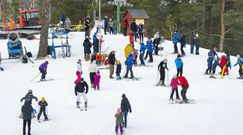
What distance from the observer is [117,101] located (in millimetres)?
21031

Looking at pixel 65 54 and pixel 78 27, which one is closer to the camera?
pixel 65 54

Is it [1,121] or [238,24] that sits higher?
[238,24]

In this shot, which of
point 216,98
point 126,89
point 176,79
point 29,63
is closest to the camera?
point 176,79

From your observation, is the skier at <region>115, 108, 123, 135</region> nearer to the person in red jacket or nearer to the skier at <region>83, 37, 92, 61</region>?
the person in red jacket

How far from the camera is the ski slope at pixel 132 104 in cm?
1714

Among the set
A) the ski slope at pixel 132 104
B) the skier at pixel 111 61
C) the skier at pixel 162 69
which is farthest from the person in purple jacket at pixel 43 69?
the skier at pixel 162 69

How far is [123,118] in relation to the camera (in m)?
17.3

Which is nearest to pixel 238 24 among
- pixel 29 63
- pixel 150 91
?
pixel 29 63

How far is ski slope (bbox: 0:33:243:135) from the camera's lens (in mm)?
17141

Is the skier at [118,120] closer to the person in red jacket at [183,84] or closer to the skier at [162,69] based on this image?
the person in red jacket at [183,84]

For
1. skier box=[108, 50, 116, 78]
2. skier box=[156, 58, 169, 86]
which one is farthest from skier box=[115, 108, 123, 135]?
skier box=[108, 50, 116, 78]

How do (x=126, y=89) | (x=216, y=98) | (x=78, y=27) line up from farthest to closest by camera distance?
(x=78, y=27) → (x=126, y=89) → (x=216, y=98)

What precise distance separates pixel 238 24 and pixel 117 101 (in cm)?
3981

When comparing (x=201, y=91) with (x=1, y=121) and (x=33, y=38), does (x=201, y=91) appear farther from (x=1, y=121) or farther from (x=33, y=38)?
(x=33, y=38)
